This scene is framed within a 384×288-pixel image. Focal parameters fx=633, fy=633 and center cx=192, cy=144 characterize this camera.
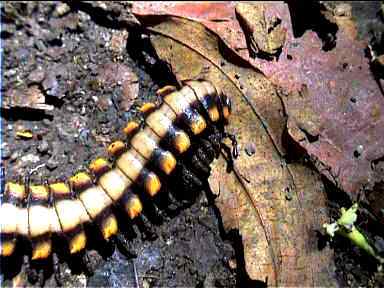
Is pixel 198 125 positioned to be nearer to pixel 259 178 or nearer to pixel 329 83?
pixel 259 178

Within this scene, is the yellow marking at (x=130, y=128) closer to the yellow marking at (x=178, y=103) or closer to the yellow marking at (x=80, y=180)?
the yellow marking at (x=178, y=103)

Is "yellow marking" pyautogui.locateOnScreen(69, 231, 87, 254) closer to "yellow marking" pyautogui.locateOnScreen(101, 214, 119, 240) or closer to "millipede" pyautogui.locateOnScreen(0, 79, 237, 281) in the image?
"millipede" pyautogui.locateOnScreen(0, 79, 237, 281)

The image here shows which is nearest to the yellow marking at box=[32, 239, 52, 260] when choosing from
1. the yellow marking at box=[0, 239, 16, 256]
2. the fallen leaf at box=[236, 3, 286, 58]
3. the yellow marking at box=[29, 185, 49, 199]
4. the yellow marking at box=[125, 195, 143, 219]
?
the yellow marking at box=[0, 239, 16, 256]

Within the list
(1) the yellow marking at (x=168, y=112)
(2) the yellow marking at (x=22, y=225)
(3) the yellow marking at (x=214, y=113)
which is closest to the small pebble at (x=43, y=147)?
(2) the yellow marking at (x=22, y=225)

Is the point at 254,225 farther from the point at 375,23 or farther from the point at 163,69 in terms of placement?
the point at 375,23

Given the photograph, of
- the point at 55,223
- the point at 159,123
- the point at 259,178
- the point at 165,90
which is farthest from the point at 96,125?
the point at 259,178

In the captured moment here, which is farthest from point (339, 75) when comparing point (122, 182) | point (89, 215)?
point (89, 215)
